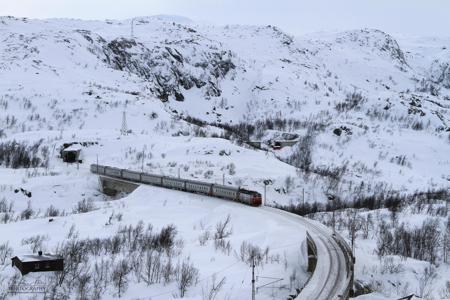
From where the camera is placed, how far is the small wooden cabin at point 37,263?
19.4m

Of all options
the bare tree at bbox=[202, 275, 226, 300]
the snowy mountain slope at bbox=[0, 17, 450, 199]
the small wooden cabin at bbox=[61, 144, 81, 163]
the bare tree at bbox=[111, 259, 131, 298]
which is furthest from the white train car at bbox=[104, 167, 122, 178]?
the bare tree at bbox=[202, 275, 226, 300]

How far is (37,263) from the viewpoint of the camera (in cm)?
1956

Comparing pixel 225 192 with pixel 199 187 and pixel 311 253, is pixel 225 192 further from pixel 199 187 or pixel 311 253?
pixel 311 253

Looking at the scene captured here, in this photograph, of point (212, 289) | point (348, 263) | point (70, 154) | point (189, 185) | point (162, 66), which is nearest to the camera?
point (212, 289)

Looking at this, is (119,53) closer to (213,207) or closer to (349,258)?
(213,207)

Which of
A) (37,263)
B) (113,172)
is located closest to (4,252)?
(37,263)

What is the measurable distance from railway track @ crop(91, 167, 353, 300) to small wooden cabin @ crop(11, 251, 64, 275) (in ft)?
31.7

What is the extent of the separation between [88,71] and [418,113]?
198ft

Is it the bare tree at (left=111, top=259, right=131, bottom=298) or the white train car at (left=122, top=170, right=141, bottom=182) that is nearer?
the bare tree at (left=111, top=259, right=131, bottom=298)

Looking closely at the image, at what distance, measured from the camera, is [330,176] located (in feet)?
180

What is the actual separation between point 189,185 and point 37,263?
2439cm

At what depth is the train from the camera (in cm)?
3924

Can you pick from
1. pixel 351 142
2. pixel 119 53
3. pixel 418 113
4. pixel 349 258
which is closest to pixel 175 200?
pixel 349 258

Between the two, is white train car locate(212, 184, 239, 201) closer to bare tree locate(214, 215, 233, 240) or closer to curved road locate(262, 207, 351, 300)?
bare tree locate(214, 215, 233, 240)
